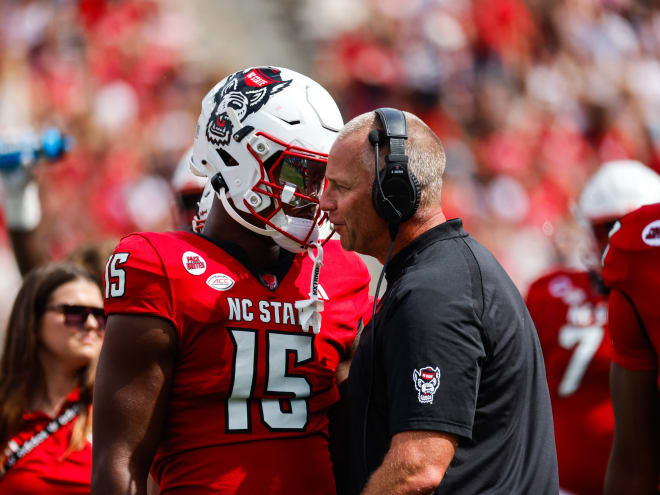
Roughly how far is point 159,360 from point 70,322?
144 cm

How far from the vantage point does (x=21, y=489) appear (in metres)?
3.34

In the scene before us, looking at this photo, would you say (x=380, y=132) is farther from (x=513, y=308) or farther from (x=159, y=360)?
(x=159, y=360)

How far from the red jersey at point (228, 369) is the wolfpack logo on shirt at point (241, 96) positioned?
29cm

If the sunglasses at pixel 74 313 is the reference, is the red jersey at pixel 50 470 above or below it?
below

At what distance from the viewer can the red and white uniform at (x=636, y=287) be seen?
2.59 metres

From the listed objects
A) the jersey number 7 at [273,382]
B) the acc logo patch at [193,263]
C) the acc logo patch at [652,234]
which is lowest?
the jersey number 7 at [273,382]

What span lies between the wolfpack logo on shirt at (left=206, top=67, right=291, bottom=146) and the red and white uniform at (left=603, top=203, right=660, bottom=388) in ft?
3.42

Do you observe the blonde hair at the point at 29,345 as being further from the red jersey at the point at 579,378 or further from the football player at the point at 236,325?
the red jersey at the point at 579,378

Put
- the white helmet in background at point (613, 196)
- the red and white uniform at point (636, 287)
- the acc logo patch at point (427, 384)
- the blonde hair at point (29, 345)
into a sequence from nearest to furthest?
the acc logo patch at point (427, 384) < the red and white uniform at point (636, 287) < the blonde hair at point (29, 345) < the white helmet in background at point (613, 196)

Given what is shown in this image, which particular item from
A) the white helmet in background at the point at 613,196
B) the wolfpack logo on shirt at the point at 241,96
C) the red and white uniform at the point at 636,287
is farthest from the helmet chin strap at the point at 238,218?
the white helmet in background at the point at 613,196

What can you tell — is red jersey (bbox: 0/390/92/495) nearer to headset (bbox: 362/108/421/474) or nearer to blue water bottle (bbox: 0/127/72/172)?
blue water bottle (bbox: 0/127/72/172)

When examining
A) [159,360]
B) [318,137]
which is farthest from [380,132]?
[159,360]

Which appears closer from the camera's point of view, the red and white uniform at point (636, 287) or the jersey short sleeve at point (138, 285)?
the jersey short sleeve at point (138, 285)

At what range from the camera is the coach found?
2094mm
